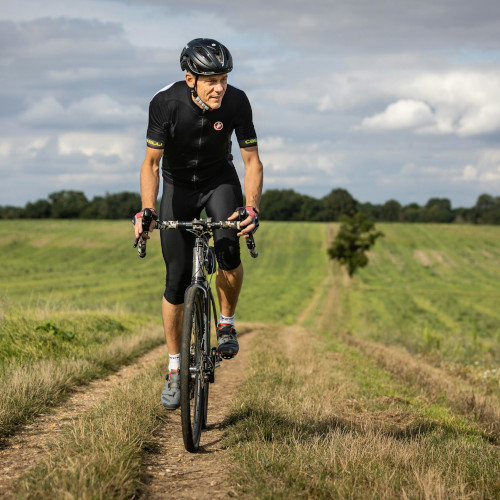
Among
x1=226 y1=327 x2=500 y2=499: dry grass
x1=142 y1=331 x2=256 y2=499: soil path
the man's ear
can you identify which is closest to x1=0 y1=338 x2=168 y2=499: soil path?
x1=142 y1=331 x2=256 y2=499: soil path

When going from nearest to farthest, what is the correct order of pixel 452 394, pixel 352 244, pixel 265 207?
pixel 452 394 → pixel 352 244 → pixel 265 207

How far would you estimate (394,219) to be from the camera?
156 metres

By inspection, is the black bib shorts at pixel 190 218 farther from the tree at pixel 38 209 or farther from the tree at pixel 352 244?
the tree at pixel 38 209

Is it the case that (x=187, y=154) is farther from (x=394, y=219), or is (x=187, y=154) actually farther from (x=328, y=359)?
(x=394, y=219)

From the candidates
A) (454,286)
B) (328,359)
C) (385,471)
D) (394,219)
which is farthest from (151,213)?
(394,219)

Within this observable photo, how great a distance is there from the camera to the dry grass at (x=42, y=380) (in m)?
4.80

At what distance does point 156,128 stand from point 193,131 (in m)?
0.31

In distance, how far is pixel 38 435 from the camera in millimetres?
4484

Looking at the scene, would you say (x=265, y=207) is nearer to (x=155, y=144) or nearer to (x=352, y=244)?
(x=352, y=244)

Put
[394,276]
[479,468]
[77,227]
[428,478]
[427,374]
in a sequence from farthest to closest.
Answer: [77,227], [394,276], [427,374], [479,468], [428,478]

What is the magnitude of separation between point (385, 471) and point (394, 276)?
2585 inches

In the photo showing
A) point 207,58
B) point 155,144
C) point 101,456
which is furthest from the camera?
point 155,144

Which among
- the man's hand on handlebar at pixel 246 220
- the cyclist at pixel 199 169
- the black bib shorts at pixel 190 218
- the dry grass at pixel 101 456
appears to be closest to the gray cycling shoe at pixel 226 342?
the cyclist at pixel 199 169

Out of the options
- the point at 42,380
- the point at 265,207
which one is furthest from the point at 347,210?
the point at 42,380
